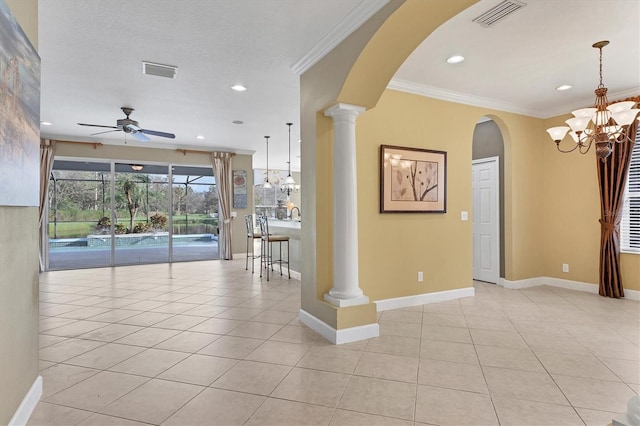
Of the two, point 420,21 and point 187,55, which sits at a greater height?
point 187,55

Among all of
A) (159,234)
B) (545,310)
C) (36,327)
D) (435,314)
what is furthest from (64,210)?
(545,310)

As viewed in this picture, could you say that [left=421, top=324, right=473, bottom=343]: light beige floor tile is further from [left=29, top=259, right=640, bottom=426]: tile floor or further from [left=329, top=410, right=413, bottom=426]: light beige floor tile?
[left=329, top=410, right=413, bottom=426]: light beige floor tile

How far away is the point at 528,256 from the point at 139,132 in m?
6.57

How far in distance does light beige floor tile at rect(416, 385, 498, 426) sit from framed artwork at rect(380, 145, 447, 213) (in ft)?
7.27

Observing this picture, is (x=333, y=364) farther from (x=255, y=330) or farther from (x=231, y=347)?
(x=255, y=330)

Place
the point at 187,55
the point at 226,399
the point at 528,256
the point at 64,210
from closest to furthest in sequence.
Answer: the point at 226,399 → the point at 187,55 → the point at 528,256 → the point at 64,210

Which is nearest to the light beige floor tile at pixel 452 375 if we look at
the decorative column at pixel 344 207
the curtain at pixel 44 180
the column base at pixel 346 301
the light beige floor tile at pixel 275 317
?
the column base at pixel 346 301

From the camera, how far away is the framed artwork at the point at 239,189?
8.85 meters

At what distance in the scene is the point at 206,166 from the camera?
863 centimetres

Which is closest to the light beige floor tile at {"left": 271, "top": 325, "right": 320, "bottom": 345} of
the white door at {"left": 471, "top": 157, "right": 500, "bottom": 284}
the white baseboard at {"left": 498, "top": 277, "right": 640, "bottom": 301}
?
the white baseboard at {"left": 498, "top": 277, "right": 640, "bottom": 301}

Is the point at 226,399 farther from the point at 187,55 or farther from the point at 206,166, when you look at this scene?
the point at 206,166

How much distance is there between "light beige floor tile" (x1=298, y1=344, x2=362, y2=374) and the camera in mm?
2611

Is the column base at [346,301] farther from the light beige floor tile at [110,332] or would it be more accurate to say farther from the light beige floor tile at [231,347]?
the light beige floor tile at [110,332]

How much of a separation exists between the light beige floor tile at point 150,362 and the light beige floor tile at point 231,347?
23 cm
